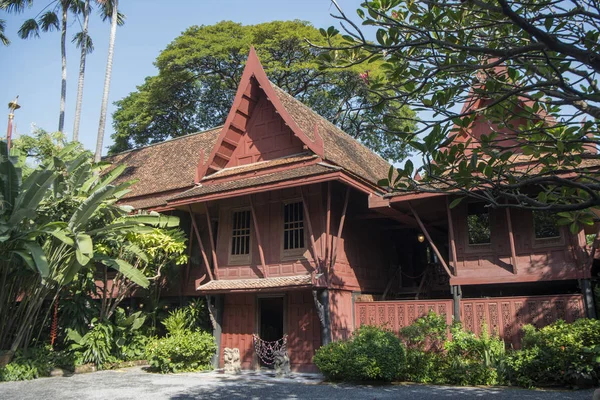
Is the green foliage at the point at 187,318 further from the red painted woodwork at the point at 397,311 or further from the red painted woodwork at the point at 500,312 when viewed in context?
the red painted woodwork at the point at 500,312

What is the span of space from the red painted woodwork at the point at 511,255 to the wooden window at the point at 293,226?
4212 millimetres

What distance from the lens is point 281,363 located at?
1384 centimetres

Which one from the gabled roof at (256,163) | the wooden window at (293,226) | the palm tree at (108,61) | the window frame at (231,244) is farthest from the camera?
the palm tree at (108,61)

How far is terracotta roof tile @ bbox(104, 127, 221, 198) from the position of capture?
19.6 meters

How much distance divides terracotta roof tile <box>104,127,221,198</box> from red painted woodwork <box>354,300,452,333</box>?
7.59m

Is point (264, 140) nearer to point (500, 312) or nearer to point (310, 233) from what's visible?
point (310, 233)

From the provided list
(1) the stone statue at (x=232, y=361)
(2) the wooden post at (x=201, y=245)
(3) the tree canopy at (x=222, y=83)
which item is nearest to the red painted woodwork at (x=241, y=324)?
(1) the stone statue at (x=232, y=361)

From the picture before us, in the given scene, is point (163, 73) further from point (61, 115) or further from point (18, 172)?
point (18, 172)

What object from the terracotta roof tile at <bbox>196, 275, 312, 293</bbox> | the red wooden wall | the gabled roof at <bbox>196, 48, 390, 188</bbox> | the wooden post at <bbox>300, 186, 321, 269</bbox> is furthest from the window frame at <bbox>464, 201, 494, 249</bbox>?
the red wooden wall

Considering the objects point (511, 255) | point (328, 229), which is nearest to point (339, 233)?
point (328, 229)

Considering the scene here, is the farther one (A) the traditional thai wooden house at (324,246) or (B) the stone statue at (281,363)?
(B) the stone statue at (281,363)

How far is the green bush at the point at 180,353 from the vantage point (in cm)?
1452

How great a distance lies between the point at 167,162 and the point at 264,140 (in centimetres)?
704

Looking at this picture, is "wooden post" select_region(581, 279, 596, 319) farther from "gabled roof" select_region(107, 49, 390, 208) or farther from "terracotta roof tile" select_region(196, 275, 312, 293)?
"terracotta roof tile" select_region(196, 275, 312, 293)
